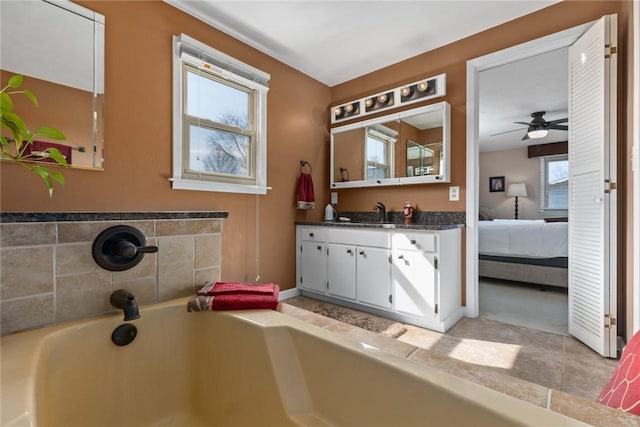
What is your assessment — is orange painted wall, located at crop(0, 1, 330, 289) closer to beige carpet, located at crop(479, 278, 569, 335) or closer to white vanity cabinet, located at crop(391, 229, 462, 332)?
white vanity cabinet, located at crop(391, 229, 462, 332)

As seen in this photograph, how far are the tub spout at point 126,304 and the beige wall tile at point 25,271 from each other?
0.19 m

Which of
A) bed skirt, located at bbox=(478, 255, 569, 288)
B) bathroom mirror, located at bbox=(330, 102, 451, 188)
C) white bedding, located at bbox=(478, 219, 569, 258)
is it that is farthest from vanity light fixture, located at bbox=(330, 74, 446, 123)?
bed skirt, located at bbox=(478, 255, 569, 288)

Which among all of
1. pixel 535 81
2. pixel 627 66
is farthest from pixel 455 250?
pixel 535 81

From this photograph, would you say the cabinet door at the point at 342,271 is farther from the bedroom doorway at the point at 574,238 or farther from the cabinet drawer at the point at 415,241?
the bedroom doorway at the point at 574,238

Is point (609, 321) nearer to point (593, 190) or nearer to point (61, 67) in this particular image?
point (593, 190)

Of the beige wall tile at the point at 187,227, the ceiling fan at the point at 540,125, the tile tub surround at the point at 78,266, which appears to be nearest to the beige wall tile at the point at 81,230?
the tile tub surround at the point at 78,266

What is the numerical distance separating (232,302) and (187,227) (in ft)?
1.35

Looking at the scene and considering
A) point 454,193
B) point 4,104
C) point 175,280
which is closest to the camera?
point 4,104

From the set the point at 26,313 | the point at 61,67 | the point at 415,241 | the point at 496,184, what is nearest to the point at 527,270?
the point at 415,241

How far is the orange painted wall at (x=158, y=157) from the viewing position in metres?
1.80

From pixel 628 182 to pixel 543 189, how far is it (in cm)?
516

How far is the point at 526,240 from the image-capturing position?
3.39m

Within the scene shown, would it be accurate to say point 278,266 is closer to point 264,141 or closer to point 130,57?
point 264,141

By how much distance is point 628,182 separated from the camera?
1.77 m
